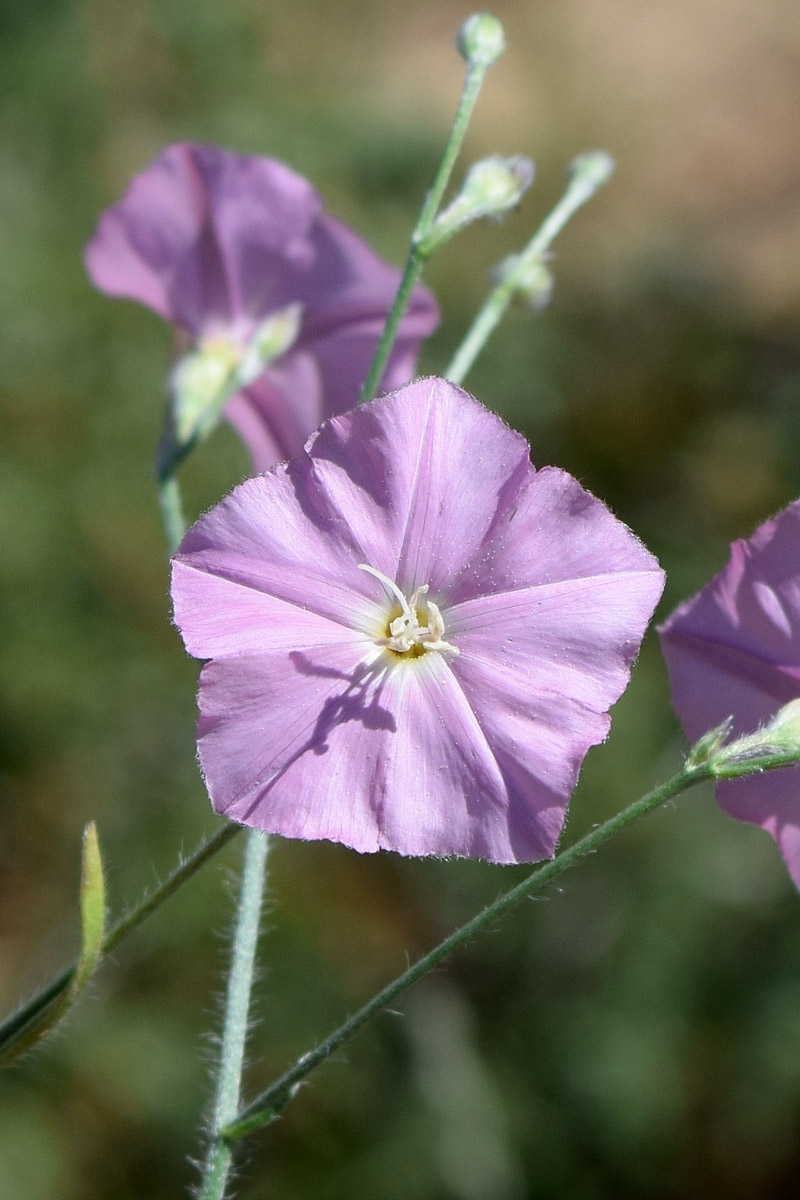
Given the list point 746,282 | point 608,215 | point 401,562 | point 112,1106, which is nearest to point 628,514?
point 112,1106

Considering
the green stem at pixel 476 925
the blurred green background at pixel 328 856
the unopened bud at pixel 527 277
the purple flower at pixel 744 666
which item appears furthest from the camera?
the blurred green background at pixel 328 856

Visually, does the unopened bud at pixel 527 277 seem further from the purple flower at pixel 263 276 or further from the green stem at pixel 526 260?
the purple flower at pixel 263 276

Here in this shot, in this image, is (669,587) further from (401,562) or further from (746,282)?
(746,282)

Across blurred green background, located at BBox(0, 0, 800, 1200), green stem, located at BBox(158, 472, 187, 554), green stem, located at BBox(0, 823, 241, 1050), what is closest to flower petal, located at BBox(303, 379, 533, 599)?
green stem, located at BBox(0, 823, 241, 1050)

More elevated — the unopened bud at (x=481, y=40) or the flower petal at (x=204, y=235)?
the unopened bud at (x=481, y=40)

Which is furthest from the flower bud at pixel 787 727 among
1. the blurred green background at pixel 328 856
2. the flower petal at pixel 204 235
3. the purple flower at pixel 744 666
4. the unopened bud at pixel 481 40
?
the blurred green background at pixel 328 856

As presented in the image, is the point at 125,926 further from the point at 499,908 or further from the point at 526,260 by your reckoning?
the point at 526,260

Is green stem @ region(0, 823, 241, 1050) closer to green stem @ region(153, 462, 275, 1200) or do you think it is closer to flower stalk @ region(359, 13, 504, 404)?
green stem @ region(153, 462, 275, 1200)
